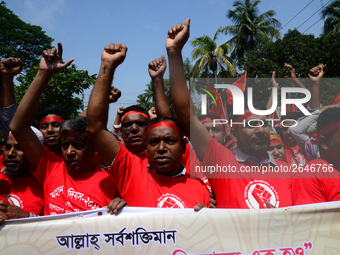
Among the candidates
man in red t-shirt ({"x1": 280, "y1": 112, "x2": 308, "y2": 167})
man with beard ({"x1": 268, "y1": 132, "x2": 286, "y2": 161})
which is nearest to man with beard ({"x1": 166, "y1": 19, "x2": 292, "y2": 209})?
man with beard ({"x1": 268, "y1": 132, "x2": 286, "y2": 161})

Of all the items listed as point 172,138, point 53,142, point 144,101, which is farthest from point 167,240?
point 144,101

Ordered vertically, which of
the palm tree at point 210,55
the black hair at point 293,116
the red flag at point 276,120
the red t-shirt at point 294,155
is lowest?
the red t-shirt at point 294,155

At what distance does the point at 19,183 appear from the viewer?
294cm

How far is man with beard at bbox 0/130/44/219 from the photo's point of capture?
2.78 meters

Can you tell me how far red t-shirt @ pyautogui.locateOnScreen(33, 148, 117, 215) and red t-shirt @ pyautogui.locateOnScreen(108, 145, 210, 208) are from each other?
0.22 meters

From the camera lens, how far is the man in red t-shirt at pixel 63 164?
2.55 metres

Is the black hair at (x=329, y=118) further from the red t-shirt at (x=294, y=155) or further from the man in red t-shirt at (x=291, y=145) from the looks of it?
the red t-shirt at (x=294, y=155)

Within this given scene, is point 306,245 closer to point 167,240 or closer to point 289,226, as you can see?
point 289,226

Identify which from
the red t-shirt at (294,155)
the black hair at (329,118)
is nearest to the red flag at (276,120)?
the red t-shirt at (294,155)

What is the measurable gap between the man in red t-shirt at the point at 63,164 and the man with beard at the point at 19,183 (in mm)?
247

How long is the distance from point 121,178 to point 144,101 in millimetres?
48900

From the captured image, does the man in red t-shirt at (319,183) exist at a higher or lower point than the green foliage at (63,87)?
lower

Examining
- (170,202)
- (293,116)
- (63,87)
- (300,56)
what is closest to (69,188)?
(170,202)

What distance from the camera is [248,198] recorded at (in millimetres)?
2428
